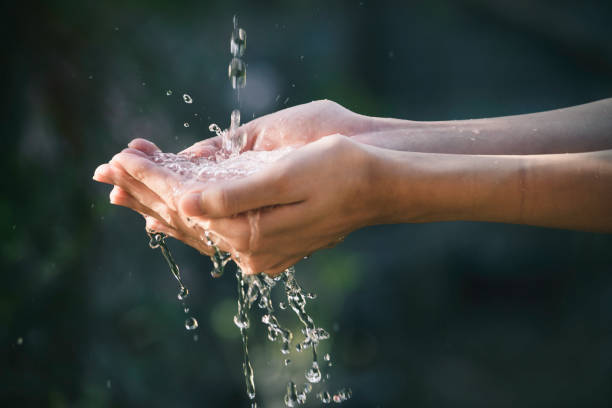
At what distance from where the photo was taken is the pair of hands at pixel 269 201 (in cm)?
75

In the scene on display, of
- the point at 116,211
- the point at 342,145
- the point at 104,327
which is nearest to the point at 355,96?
the point at 116,211

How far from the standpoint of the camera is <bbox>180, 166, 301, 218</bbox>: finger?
2.40 feet

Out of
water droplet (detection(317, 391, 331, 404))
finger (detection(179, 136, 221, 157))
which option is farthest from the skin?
water droplet (detection(317, 391, 331, 404))

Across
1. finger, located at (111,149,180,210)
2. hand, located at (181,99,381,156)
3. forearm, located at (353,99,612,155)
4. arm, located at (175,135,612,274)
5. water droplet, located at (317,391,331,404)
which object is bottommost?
water droplet, located at (317,391,331,404)

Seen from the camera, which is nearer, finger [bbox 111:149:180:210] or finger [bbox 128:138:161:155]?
finger [bbox 111:149:180:210]

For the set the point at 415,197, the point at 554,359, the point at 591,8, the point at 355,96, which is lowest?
the point at 554,359

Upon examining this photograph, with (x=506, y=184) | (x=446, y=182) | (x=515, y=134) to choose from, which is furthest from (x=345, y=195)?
(x=515, y=134)

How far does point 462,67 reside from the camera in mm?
1805

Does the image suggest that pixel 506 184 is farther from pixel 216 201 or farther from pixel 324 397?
pixel 324 397

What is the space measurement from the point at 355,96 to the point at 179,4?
73 cm

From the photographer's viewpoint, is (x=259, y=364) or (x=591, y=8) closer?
(x=591, y=8)

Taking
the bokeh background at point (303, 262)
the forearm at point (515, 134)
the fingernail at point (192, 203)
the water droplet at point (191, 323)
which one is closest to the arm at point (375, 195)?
the fingernail at point (192, 203)

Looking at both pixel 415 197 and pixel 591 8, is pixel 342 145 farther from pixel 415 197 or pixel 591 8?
pixel 591 8

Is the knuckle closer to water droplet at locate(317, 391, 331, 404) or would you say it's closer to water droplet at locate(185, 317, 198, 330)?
water droplet at locate(185, 317, 198, 330)
